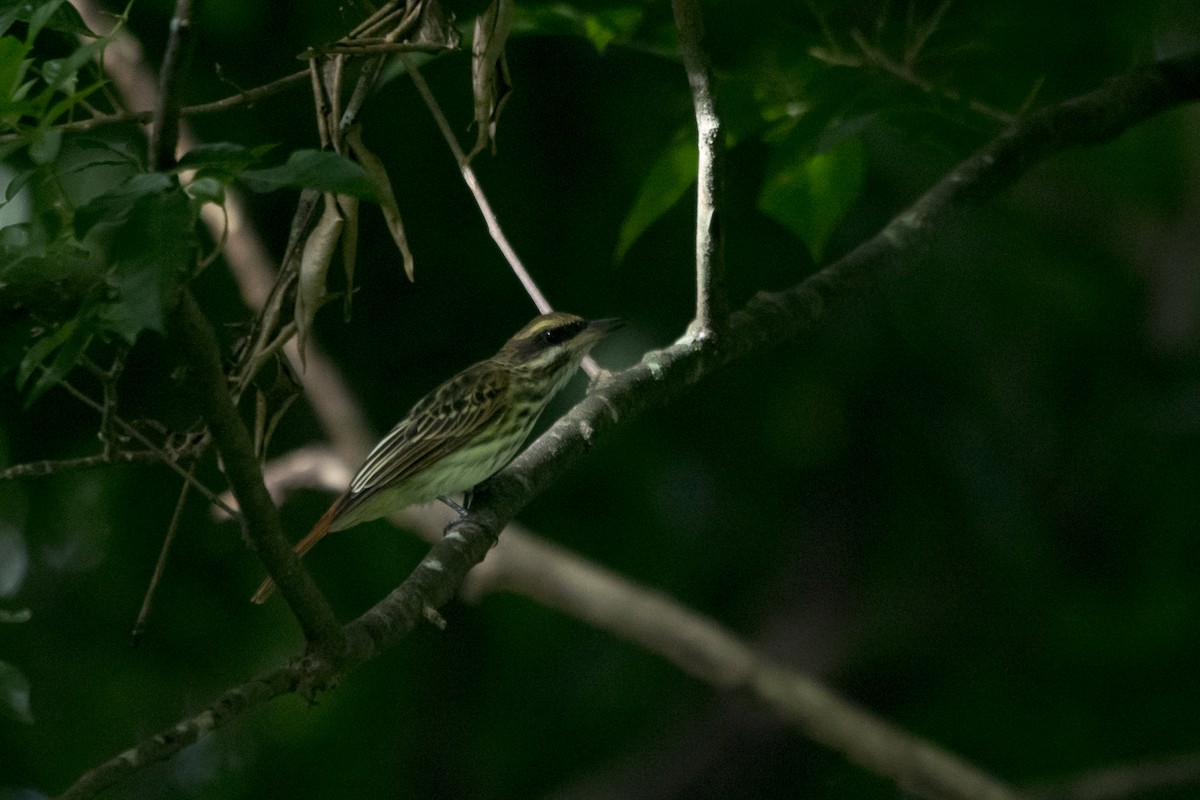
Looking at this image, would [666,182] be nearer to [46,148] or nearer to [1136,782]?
[46,148]

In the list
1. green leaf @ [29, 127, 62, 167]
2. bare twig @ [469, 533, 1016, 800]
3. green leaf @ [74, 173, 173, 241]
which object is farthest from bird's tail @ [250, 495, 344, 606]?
green leaf @ [74, 173, 173, 241]

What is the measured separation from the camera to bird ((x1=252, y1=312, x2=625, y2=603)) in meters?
4.33

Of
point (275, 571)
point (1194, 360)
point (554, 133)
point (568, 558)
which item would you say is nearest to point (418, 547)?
point (568, 558)

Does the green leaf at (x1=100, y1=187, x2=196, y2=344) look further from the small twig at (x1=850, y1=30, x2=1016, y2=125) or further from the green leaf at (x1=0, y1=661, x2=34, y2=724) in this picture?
the small twig at (x1=850, y1=30, x2=1016, y2=125)

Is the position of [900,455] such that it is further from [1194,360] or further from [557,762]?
[557,762]

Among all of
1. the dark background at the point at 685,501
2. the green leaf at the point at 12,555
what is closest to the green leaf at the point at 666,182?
the dark background at the point at 685,501

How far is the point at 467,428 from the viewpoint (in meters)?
4.48

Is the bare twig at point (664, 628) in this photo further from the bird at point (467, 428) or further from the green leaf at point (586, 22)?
the green leaf at point (586, 22)

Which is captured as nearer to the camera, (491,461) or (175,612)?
(491,461)

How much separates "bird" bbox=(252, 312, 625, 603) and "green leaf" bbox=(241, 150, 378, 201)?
2.47m

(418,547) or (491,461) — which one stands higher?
(491,461)

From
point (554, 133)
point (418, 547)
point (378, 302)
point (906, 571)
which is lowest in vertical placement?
point (906, 571)

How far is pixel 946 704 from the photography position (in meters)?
6.54

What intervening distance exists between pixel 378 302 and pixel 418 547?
1.15 meters
